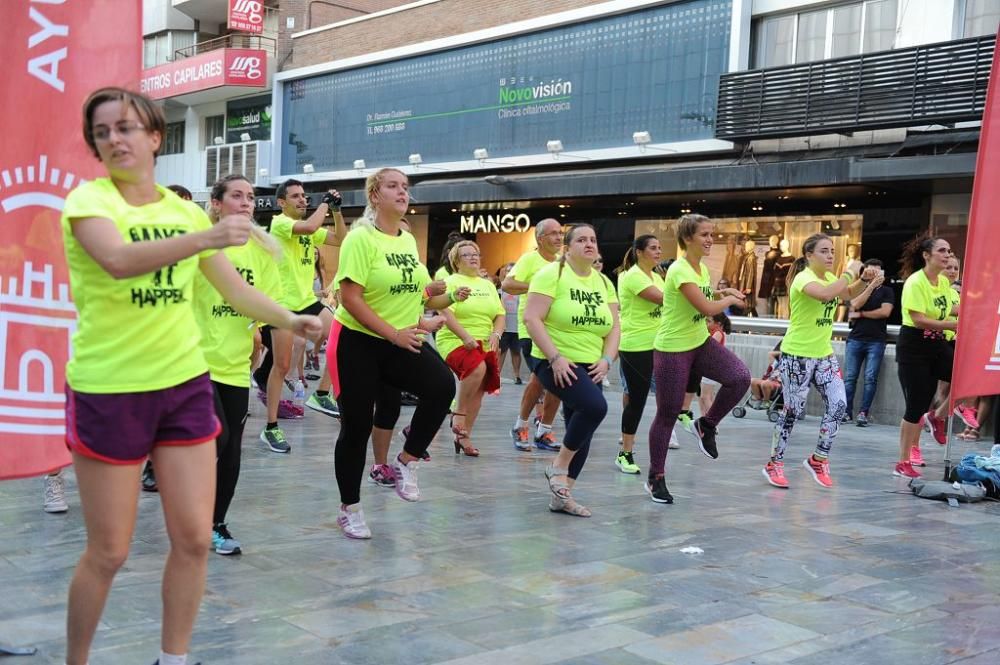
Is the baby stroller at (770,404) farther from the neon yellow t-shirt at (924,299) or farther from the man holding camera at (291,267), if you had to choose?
the man holding camera at (291,267)

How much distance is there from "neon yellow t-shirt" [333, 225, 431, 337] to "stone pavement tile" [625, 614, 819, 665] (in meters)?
2.35

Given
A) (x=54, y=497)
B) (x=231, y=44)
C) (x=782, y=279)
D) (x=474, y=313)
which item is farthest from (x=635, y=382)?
(x=231, y=44)

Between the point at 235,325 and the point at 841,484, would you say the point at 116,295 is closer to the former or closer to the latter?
the point at 235,325

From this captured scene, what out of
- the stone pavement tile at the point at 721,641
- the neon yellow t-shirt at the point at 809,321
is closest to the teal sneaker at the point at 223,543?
the stone pavement tile at the point at 721,641

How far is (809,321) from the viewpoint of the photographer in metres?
7.98

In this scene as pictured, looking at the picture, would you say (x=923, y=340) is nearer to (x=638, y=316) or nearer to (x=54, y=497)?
(x=638, y=316)

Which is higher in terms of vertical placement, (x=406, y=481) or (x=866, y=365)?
(x=866, y=365)

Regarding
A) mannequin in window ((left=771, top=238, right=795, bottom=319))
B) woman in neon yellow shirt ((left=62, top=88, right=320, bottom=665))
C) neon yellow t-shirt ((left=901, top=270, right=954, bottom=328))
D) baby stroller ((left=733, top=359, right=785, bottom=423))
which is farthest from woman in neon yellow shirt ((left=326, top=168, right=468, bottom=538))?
mannequin in window ((left=771, top=238, right=795, bottom=319))

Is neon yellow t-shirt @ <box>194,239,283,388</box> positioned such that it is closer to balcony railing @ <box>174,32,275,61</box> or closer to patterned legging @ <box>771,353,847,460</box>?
patterned legging @ <box>771,353,847,460</box>

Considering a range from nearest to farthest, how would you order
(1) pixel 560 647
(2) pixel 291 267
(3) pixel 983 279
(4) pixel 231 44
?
(1) pixel 560 647
(3) pixel 983 279
(2) pixel 291 267
(4) pixel 231 44

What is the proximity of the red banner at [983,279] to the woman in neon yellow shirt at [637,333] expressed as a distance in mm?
2204

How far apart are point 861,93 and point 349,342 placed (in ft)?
46.0

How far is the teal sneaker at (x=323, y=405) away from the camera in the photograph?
36.5 ft

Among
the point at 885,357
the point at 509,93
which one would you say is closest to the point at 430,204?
the point at 509,93
